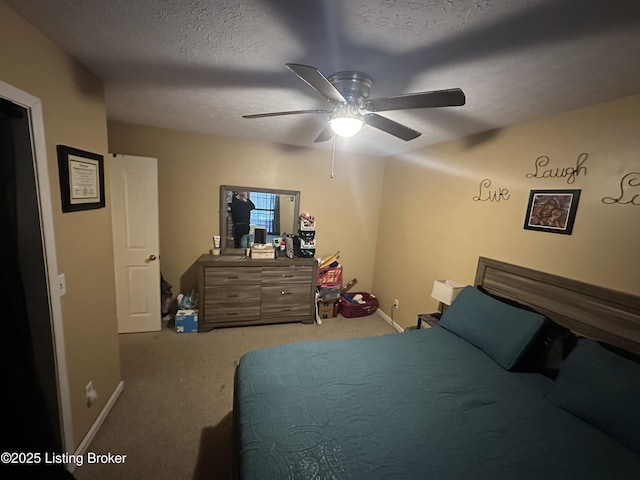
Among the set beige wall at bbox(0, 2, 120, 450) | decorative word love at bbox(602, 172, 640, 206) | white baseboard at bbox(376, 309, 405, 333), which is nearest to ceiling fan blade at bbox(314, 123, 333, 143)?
beige wall at bbox(0, 2, 120, 450)

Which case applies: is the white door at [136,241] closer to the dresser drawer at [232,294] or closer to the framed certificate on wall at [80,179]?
the dresser drawer at [232,294]

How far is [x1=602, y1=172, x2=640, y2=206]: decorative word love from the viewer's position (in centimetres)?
149

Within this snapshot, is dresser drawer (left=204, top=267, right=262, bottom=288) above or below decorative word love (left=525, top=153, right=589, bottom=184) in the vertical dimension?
below

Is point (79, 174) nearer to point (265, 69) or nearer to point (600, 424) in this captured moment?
point (265, 69)

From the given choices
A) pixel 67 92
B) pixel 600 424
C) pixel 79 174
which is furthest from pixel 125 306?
pixel 600 424

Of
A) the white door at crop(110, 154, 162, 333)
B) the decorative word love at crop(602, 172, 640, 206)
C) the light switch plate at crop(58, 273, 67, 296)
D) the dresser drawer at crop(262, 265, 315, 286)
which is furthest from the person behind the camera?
the dresser drawer at crop(262, 265, 315, 286)

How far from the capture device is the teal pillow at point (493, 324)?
1.71 meters

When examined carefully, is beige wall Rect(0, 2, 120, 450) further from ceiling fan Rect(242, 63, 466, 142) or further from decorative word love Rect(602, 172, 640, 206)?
decorative word love Rect(602, 172, 640, 206)

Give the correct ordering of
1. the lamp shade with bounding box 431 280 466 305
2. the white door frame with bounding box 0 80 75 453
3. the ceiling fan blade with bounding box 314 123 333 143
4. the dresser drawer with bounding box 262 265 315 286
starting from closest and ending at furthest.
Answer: the white door frame with bounding box 0 80 75 453 < the ceiling fan blade with bounding box 314 123 333 143 < the lamp shade with bounding box 431 280 466 305 < the dresser drawer with bounding box 262 265 315 286

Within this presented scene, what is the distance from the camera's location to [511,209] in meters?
2.15

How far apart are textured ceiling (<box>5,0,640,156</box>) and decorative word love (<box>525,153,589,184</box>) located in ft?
1.12

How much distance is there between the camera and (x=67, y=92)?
139 cm

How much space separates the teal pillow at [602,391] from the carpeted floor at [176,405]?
1.98 metres

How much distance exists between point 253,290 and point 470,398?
2412mm
